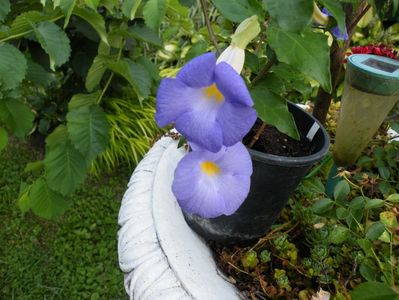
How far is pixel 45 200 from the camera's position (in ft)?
3.95

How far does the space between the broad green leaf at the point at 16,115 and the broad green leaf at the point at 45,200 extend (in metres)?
0.16

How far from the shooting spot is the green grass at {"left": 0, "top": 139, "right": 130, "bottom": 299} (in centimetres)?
163

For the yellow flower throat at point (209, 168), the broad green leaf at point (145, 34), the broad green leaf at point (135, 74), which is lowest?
the broad green leaf at point (135, 74)

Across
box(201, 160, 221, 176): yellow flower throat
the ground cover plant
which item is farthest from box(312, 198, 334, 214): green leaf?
box(201, 160, 221, 176): yellow flower throat

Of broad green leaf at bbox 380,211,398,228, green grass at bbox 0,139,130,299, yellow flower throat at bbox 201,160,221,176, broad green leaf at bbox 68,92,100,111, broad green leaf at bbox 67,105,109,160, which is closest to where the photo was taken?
yellow flower throat at bbox 201,160,221,176

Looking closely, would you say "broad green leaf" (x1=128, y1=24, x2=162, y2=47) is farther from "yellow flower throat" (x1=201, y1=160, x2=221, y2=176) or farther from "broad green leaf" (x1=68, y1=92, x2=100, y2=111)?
"yellow flower throat" (x1=201, y1=160, x2=221, y2=176)

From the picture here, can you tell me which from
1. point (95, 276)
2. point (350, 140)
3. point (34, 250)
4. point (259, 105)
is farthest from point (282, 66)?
point (34, 250)

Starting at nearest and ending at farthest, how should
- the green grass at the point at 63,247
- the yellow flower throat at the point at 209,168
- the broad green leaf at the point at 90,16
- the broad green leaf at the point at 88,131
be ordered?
1. the yellow flower throat at the point at 209,168
2. the broad green leaf at the point at 90,16
3. the broad green leaf at the point at 88,131
4. the green grass at the point at 63,247

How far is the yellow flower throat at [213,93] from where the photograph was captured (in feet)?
1.69

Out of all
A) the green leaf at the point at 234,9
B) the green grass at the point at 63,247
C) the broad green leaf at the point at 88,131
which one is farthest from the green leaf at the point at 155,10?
the green grass at the point at 63,247

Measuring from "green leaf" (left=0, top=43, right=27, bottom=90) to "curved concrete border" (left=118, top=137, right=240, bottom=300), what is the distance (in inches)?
13.4

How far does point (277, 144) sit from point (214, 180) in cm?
36

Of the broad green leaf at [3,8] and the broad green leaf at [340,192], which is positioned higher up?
the broad green leaf at [3,8]

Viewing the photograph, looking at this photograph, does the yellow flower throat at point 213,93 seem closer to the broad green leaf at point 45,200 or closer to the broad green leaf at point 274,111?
the broad green leaf at point 274,111
